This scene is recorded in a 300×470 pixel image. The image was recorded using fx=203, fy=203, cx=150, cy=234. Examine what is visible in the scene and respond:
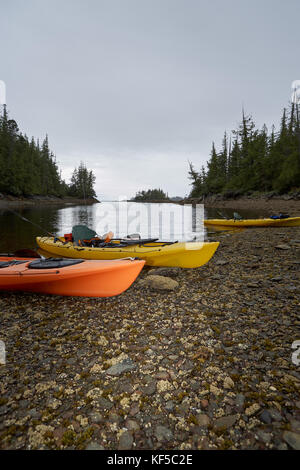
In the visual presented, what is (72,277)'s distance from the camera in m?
4.63

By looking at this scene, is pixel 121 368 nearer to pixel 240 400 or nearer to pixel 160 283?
pixel 240 400

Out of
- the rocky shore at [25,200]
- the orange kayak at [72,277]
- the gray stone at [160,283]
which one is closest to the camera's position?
the orange kayak at [72,277]

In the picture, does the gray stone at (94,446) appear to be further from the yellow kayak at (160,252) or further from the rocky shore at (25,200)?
the rocky shore at (25,200)

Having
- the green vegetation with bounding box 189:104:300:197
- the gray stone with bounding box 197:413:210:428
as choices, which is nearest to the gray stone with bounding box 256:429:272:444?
the gray stone with bounding box 197:413:210:428

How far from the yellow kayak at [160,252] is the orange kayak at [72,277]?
6.63 feet

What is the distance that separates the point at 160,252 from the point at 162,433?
521 centimetres

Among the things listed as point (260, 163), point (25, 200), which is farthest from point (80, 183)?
point (260, 163)

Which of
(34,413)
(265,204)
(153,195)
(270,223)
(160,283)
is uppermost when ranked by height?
(153,195)

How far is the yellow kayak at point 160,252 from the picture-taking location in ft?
21.7

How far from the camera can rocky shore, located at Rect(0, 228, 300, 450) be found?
6.30 ft

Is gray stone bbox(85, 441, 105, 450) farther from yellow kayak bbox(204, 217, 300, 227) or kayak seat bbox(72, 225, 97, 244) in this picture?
yellow kayak bbox(204, 217, 300, 227)

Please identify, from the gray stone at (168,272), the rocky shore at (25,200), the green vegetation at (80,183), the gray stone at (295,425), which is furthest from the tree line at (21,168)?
the gray stone at (295,425)

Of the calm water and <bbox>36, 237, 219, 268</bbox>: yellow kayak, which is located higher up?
the calm water

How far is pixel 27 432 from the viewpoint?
1.97 m
